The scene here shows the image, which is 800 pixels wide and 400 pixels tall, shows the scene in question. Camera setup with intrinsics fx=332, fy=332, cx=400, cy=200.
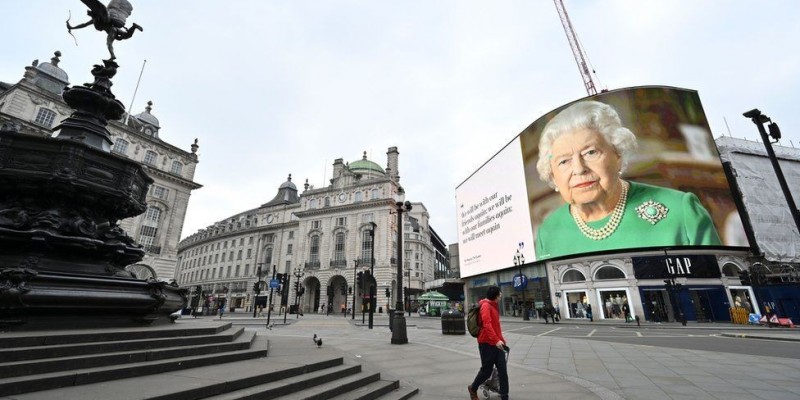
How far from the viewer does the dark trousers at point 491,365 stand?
479cm

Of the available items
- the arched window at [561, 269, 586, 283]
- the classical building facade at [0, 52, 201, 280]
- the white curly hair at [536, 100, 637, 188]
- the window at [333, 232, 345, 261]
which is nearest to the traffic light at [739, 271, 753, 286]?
the arched window at [561, 269, 586, 283]

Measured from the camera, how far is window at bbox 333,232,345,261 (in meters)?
52.1

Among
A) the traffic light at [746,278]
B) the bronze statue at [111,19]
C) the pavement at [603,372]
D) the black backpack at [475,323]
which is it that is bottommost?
the pavement at [603,372]

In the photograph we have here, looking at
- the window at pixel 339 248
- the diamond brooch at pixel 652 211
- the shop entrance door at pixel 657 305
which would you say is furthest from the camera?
the window at pixel 339 248

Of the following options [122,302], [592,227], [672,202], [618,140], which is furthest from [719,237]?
[122,302]

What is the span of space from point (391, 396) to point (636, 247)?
31.1 m

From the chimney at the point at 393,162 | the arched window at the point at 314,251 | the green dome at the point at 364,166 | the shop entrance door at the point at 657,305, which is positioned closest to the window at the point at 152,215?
the arched window at the point at 314,251

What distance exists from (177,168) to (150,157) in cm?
318

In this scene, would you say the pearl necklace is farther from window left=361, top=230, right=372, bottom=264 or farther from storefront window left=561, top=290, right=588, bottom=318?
window left=361, top=230, right=372, bottom=264

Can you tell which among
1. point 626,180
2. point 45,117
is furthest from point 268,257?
point 626,180

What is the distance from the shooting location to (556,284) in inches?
1340

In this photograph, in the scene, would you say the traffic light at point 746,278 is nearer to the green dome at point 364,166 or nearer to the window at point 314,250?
the window at point 314,250

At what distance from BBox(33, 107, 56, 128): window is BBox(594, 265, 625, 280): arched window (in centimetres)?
5524

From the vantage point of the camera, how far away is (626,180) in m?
30.8
